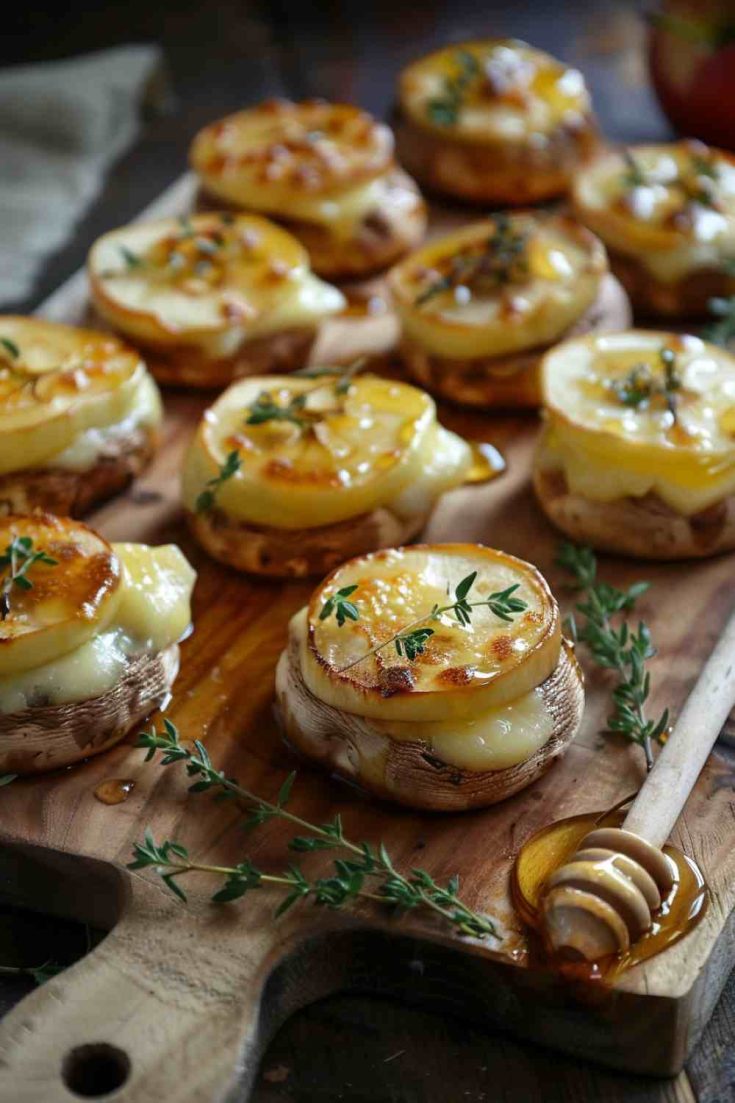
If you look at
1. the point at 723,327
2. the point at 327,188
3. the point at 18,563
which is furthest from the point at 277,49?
the point at 18,563

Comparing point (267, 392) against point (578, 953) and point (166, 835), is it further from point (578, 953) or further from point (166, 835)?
point (578, 953)

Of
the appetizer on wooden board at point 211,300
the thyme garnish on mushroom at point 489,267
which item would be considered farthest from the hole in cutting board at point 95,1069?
the thyme garnish on mushroom at point 489,267

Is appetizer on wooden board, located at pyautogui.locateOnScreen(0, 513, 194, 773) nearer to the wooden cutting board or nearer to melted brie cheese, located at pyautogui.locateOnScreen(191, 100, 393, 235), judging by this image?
the wooden cutting board

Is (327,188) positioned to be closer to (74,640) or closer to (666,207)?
(666,207)

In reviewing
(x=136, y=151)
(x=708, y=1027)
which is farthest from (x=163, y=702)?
(x=136, y=151)

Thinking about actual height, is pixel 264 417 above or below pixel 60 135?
above

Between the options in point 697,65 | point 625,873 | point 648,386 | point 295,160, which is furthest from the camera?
point 697,65

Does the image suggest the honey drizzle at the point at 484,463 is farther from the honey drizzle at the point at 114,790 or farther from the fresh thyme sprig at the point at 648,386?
the honey drizzle at the point at 114,790

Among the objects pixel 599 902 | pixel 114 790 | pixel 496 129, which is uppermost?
pixel 496 129
